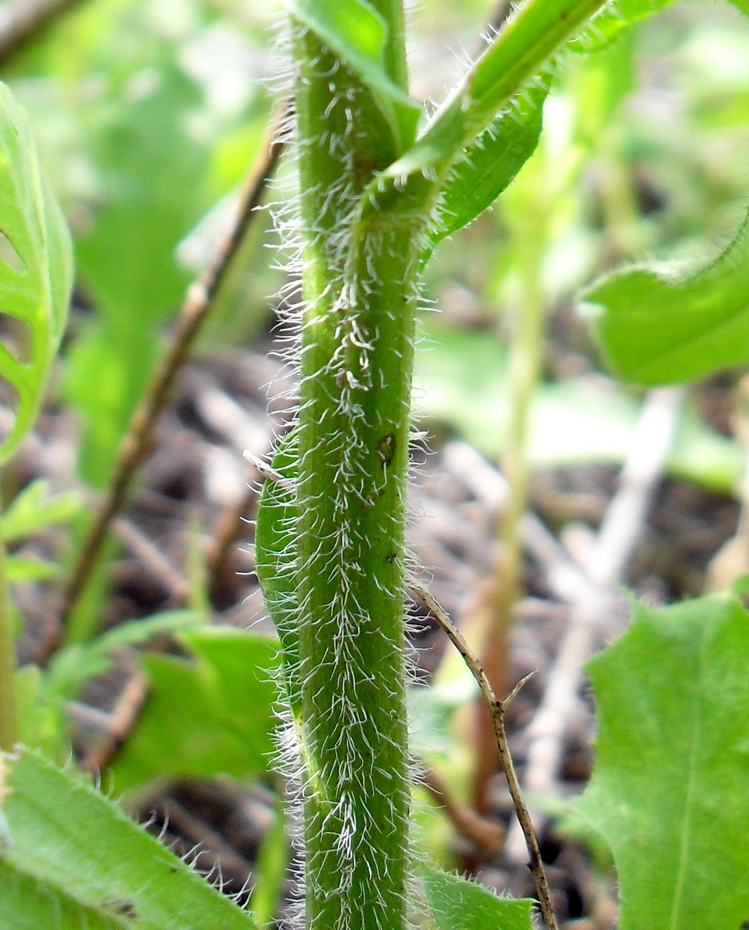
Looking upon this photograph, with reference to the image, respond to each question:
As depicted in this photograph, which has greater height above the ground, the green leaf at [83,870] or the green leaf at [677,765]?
the green leaf at [677,765]

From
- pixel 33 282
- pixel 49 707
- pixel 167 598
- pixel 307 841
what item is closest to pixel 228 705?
pixel 49 707

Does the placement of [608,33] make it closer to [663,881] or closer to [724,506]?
[663,881]

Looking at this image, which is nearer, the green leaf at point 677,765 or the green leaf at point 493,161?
the green leaf at point 493,161

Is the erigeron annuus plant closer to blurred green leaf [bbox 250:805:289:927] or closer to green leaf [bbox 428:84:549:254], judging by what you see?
green leaf [bbox 428:84:549:254]

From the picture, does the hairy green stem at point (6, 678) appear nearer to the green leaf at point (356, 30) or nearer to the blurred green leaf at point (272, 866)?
the blurred green leaf at point (272, 866)

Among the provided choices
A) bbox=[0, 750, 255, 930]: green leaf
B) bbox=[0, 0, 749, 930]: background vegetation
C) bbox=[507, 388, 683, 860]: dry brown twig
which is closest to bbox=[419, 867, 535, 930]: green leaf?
bbox=[0, 0, 749, 930]: background vegetation

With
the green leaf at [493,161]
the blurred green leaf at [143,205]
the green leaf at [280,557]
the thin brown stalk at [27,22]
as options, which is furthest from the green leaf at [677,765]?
the thin brown stalk at [27,22]
